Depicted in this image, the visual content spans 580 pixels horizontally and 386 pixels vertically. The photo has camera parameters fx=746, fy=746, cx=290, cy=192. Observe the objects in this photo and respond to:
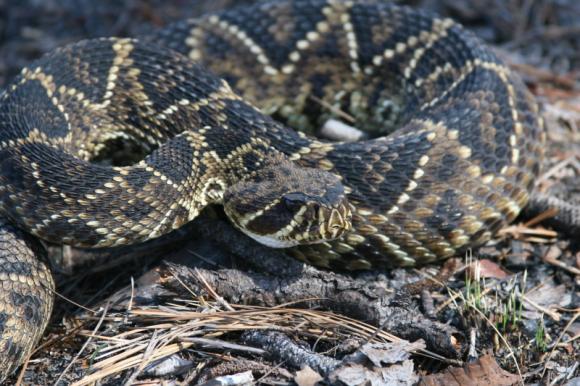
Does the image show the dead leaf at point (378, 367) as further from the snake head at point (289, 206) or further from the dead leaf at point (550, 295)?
the dead leaf at point (550, 295)

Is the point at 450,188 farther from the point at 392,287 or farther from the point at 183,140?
the point at 183,140

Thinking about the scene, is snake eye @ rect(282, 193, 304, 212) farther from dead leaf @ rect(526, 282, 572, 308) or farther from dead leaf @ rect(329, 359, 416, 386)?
dead leaf @ rect(526, 282, 572, 308)

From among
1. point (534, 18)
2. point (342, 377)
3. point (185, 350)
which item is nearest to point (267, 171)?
point (185, 350)

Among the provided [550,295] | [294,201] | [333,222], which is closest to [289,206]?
[294,201]

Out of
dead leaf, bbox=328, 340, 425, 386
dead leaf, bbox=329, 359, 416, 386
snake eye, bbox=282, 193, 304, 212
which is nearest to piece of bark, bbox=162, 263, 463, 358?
dead leaf, bbox=328, 340, 425, 386

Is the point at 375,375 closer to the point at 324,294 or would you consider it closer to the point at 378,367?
the point at 378,367
